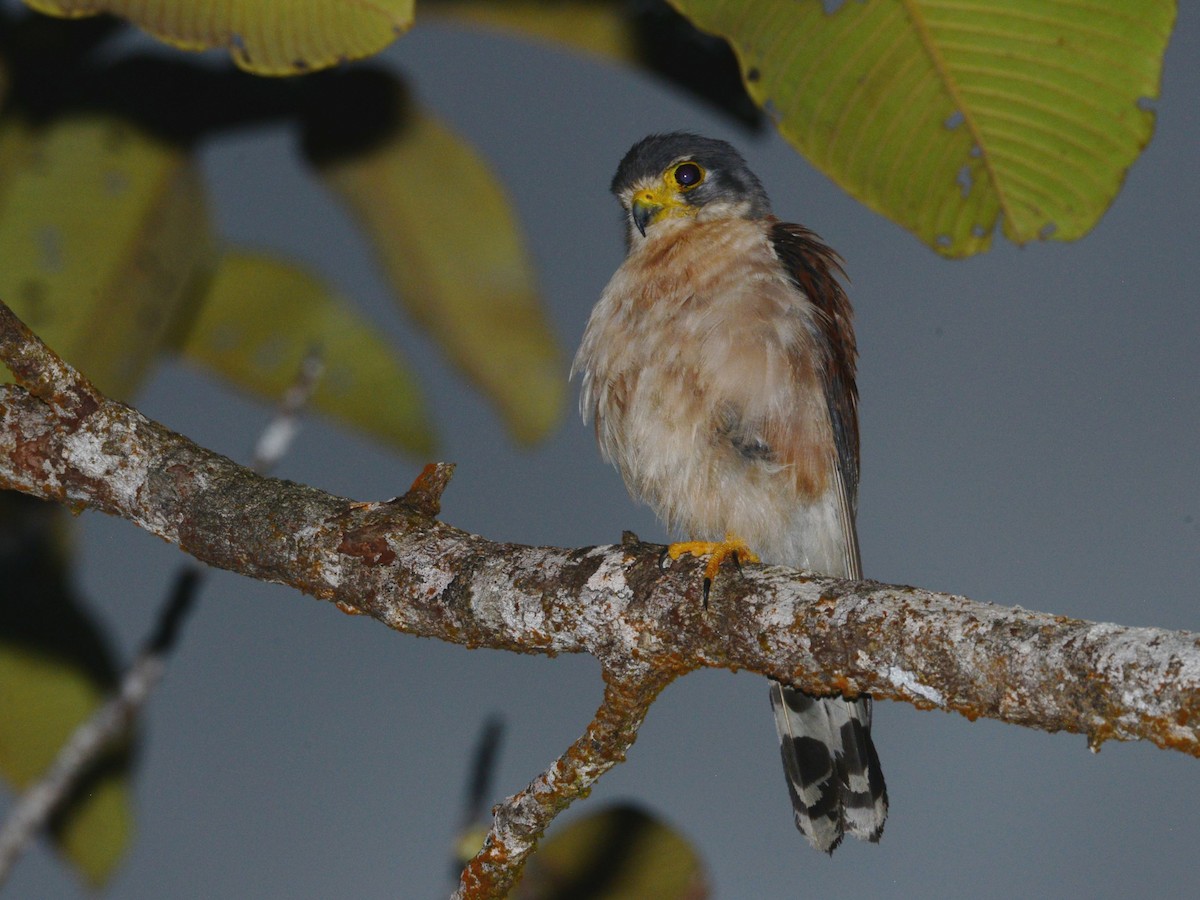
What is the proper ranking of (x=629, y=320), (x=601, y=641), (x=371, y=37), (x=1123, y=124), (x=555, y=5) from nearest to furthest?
(x=601, y=641) → (x=371, y=37) → (x=1123, y=124) → (x=629, y=320) → (x=555, y=5)

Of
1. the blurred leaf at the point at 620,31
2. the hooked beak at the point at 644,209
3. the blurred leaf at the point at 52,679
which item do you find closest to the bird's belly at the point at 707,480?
the hooked beak at the point at 644,209

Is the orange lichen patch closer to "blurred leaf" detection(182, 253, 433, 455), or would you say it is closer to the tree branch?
the tree branch

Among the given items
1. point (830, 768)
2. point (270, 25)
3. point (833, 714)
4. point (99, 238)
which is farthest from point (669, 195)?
point (99, 238)

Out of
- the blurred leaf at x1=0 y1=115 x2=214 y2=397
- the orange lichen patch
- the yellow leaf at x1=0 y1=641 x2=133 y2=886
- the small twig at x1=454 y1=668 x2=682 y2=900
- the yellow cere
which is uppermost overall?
the yellow cere

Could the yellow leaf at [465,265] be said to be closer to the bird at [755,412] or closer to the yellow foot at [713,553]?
the bird at [755,412]

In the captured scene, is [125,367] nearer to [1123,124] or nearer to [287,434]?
[287,434]

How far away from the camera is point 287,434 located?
2.83m

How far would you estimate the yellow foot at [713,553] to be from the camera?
1575 mm

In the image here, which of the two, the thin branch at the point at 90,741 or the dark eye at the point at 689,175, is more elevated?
the dark eye at the point at 689,175

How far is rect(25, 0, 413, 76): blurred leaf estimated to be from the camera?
75.5 inches

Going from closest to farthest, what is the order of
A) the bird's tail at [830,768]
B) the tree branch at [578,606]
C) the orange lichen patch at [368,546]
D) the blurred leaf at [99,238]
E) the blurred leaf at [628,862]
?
the tree branch at [578,606], the orange lichen patch at [368,546], the bird's tail at [830,768], the blurred leaf at [628,862], the blurred leaf at [99,238]

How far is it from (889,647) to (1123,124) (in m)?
1.28

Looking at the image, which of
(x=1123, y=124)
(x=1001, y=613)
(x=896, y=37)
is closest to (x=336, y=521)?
(x=1001, y=613)

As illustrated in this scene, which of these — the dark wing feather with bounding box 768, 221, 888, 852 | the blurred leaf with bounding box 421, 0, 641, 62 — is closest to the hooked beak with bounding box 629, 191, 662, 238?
the dark wing feather with bounding box 768, 221, 888, 852
